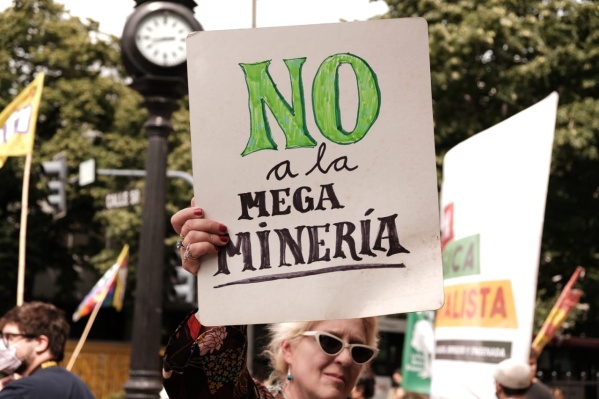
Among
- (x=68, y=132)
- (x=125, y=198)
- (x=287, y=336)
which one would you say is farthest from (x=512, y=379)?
(x=68, y=132)

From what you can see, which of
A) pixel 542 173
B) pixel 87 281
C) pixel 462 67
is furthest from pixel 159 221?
pixel 87 281

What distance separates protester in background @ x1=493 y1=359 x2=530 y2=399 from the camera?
459 cm

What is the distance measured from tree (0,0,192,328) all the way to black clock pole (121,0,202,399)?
1634 cm

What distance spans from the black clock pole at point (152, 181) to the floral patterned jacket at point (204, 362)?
226 inches

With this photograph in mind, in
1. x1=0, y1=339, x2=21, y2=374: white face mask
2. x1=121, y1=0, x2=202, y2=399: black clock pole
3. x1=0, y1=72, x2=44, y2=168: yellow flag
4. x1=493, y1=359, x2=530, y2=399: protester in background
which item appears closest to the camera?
x1=0, y1=339, x2=21, y2=374: white face mask

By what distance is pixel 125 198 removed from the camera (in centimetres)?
1166

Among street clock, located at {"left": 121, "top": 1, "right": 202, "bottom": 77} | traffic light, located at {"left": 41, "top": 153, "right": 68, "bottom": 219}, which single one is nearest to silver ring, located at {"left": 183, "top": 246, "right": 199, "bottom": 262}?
street clock, located at {"left": 121, "top": 1, "right": 202, "bottom": 77}

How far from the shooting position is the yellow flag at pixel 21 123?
7414 millimetres

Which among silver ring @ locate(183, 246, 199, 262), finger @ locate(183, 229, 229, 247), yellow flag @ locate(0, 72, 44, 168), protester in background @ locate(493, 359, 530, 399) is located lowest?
protester in background @ locate(493, 359, 530, 399)

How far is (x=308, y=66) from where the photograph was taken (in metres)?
2.20

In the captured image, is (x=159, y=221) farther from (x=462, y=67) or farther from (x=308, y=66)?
(x=462, y=67)

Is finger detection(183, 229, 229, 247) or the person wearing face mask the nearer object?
finger detection(183, 229, 229, 247)

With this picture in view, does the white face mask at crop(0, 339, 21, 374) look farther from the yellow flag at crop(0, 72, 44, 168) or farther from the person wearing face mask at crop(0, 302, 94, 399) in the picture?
the yellow flag at crop(0, 72, 44, 168)

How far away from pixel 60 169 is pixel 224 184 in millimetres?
12022
